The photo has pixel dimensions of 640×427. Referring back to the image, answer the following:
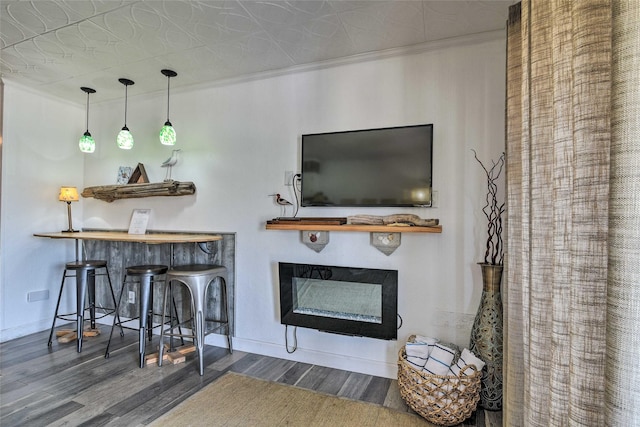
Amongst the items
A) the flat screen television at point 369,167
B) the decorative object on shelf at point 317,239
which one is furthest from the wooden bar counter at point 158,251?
the flat screen television at point 369,167

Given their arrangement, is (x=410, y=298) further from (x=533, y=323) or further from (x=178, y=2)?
(x=178, y=2)

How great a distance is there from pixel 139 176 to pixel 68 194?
0.82 metres

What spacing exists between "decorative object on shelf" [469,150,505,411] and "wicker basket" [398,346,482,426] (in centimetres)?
12

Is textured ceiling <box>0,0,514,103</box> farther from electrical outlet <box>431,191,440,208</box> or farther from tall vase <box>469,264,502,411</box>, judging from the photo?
tall vase <box>469,264,502,411</box>

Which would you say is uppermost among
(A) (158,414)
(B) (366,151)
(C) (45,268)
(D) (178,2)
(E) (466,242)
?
(D) (178,2)

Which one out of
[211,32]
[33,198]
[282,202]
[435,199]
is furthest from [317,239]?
[33,198]

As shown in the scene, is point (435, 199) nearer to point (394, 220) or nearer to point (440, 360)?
point (394, 220)

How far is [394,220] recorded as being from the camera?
7.70 feet

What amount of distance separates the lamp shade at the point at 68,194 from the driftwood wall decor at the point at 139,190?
0.15m

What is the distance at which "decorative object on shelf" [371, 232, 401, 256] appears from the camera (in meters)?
2.42

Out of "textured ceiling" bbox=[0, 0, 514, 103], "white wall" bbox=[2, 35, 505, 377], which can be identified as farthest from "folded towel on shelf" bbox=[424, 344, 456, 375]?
"textured ceiling" bbox=[0, 0, 514, 103]

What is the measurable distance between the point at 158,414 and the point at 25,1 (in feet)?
8.65

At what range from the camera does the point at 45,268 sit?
140 inches

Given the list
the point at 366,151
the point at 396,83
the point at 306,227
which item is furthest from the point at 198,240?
the point at 396,83
